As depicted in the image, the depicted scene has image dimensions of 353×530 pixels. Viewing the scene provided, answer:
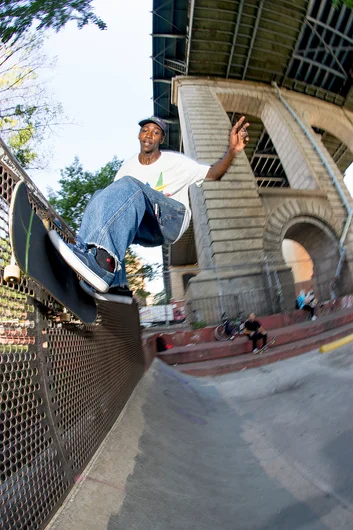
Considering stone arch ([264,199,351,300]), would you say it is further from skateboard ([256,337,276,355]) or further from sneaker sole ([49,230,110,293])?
sneaker sole ([49,230,110,293])

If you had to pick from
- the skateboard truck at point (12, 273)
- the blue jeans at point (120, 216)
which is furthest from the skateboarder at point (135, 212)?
the skateboard truck at point (12, 273)

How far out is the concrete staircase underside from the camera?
5.21 metres

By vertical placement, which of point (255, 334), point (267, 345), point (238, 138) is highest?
point (238, 138)

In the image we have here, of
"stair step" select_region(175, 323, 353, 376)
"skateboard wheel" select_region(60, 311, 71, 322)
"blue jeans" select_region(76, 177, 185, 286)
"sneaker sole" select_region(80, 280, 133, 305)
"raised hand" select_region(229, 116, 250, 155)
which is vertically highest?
"raised hand" select_region(229, 116, 250, 155)

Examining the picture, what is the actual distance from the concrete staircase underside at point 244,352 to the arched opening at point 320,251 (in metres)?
4.59

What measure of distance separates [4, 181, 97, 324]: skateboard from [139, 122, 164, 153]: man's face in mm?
1258

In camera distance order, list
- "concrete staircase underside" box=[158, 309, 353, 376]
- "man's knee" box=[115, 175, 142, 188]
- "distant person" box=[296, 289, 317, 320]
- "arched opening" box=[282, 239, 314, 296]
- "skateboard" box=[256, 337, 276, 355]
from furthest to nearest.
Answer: "arched opening" box=[282, 239, 314, 296] → "distant person" box=[296, 289, 317, 320] → "skateboard" box=[256, 337, 276, 355] → "concrete staircase underside" box=[158, 309, 353, 376] → "man's knee" box=[115, 175, 142, 188]

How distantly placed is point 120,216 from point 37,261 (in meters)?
0.61

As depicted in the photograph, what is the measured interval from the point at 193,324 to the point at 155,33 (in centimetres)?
1518

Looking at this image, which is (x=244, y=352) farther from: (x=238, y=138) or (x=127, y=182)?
(x=127, y=182)

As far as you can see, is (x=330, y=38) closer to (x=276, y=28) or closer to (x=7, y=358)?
(x=276, y=28)

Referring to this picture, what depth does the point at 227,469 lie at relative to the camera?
4.88ft

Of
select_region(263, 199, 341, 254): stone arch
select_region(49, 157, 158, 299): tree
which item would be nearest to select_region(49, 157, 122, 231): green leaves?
select_region(49, 157, 158, 299): tree

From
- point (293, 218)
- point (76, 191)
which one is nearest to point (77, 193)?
point (76, 191)
